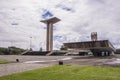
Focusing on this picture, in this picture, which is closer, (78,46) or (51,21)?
(78,46)

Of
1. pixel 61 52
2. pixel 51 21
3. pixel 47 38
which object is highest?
pixel 51 21

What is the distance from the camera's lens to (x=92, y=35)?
10181cm

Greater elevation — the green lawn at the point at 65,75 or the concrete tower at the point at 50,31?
the concrete tower at the point at 50,31

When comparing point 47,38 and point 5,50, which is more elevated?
point 47,38

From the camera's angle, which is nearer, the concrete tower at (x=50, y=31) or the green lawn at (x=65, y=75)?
the green lawn at (x=65, y=75)

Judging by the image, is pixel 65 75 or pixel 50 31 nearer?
pixel 65 75

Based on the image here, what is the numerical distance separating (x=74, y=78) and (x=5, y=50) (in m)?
105

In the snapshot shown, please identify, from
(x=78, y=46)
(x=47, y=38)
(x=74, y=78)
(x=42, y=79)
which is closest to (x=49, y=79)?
(x=42, y=79)

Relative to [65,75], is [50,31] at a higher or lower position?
higher

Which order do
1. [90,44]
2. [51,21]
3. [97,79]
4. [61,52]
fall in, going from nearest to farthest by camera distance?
[97,79] < [90,44] < [61,52] < [51,21]

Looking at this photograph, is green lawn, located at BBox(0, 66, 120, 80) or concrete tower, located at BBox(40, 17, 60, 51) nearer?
green lawn, located at BBox(0, 66, 120, 80)

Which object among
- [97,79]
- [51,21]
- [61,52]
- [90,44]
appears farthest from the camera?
[51,21]

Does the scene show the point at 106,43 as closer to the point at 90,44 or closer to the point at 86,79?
the point at 90,44

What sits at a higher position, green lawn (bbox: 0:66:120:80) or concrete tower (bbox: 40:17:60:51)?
concrete tower (bbox: 40:17:60:51)
